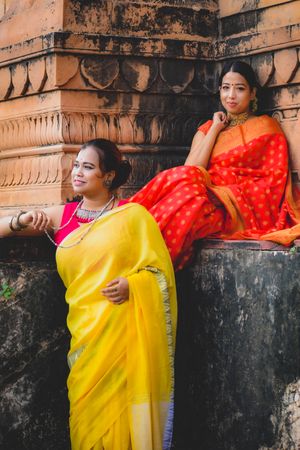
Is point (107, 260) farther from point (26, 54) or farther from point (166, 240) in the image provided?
point (26, 54)

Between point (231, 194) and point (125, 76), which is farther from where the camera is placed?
point (125, 76)

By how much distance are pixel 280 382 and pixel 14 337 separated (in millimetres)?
1350

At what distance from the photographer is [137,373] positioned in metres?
4.77

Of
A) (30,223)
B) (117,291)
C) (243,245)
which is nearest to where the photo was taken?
(117,291)

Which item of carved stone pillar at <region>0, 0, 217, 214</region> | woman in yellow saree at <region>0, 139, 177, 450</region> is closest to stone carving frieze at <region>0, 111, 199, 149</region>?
carved stone pillar at <region>0, 0, 217, 214</region>

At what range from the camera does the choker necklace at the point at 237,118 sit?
5980 mm

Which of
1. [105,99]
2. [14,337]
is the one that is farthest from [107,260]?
[105,99]

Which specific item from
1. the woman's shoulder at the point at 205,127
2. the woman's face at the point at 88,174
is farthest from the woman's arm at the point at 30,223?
the woman's shoulder at the point at 205,127

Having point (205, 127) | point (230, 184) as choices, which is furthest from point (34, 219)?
point (205, 127)

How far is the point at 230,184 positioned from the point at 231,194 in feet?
0.65

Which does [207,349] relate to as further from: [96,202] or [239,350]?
[96,202]

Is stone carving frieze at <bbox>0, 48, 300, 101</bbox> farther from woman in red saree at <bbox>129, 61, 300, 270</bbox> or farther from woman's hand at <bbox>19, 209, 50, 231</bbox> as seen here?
woman's hand at <bbox>19, 209, 50, 231</bbox>

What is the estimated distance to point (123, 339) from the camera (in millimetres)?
4820

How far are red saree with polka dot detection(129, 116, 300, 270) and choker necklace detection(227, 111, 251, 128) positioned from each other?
5cm
